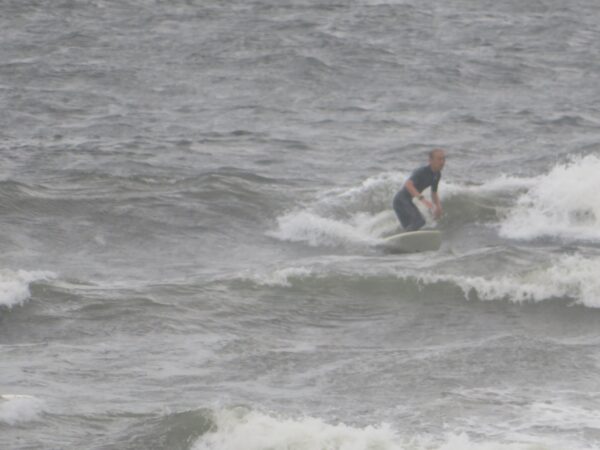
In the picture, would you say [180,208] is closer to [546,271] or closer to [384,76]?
[546,271]

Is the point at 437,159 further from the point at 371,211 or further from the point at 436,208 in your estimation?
the point at 371,211

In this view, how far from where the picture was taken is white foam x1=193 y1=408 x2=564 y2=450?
1002 cm

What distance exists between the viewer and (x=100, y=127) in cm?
2555

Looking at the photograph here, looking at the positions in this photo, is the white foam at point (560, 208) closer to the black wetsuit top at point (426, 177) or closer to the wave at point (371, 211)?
the wave at point (371, 211)

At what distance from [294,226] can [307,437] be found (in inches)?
373

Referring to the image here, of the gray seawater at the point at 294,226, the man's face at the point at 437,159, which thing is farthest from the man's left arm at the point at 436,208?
the gray seawater at the point at 294,226

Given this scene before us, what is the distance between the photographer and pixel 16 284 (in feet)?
49.5

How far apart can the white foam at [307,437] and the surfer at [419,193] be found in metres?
7.66

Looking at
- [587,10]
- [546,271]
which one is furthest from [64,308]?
[587,10]

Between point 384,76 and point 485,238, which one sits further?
point 384,76

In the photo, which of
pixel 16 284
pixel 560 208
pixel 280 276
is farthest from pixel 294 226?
pixel 16 284

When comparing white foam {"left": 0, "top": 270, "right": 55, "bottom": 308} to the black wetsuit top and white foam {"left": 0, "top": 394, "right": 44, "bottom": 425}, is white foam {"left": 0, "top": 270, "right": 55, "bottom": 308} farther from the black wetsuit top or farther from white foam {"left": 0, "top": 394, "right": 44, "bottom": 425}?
the black wetsuit top

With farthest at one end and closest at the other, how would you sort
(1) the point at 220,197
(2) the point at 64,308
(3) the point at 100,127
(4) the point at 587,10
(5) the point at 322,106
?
(4) the point at 587,10 → (5) the point at 322,106 → (3) the point at 100,127 → (1) the point at 220,197 → (2) the point at 64,308

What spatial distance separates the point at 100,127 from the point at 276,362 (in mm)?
13674
